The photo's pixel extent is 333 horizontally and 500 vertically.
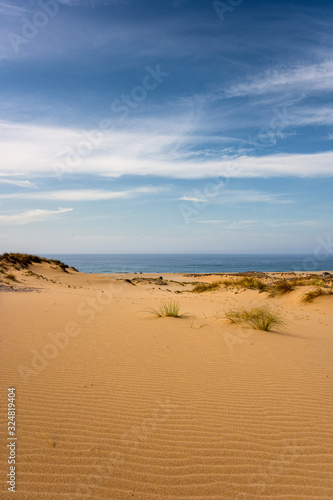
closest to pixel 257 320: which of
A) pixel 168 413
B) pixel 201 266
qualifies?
pixel 168 413

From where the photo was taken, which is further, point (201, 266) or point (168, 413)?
point (201, 266)

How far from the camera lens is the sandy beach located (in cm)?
228

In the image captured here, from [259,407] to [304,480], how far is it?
3.32ft

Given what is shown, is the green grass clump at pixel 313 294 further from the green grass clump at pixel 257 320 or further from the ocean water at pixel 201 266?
the ocean water at pixel 201 266

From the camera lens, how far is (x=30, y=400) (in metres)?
3.30

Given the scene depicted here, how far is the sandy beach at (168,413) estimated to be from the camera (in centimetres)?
228

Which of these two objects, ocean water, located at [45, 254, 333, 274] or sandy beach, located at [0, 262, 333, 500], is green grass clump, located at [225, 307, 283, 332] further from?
ocean water, located at [45, 254, 333, 274]

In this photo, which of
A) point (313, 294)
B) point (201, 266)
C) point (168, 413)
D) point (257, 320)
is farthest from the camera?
point (201, 266)

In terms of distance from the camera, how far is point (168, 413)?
314 cm

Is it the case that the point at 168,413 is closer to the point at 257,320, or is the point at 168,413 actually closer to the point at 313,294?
the point at 257,320

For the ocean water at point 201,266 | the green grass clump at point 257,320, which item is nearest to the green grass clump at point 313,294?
the green grass clump at point 257,320

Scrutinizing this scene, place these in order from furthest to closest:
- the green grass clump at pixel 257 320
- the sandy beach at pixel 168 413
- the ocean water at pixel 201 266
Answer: the ocean water at pixel 201 266 < the green grass clump at pixel 257 320 < the sandy beach at pixel 168 413

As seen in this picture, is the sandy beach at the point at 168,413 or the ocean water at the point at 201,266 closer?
the sandy beach at the point at 168,413

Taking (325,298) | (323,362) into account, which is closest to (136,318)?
(323,362)
